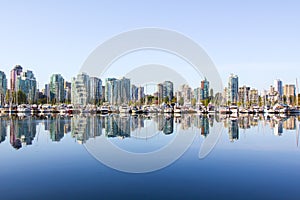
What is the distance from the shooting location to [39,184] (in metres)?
15.5

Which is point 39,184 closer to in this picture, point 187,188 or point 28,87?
point 187,188

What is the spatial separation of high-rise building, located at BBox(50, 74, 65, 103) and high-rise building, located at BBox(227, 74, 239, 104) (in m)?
91.1

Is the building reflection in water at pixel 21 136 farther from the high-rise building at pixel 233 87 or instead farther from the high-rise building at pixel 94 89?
the high-rise building at pixel 233 87

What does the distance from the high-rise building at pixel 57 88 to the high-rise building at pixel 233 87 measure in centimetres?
9111

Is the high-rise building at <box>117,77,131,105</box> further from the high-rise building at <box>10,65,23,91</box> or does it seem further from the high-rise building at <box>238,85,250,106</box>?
the high-rise building at <box>10,65,23,91</box>

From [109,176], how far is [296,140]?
77.7ft

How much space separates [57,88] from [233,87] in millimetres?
97834

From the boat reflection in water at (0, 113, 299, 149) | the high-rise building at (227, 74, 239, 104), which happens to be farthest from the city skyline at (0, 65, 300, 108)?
the boat reflection in water at (0, 113, 299, 149)

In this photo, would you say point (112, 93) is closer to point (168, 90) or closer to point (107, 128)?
point (168, 90)

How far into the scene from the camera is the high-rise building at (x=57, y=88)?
17221 centimetres

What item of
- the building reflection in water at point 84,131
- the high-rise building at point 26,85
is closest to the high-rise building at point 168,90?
the high-rise building at point 26,85

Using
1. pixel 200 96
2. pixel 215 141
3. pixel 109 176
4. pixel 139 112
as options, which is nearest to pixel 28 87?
Answer: pixel 139 112

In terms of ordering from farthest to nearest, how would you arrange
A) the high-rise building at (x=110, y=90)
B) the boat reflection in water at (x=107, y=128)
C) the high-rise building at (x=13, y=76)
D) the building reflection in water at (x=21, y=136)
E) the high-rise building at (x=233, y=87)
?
the high-rise building at (x=233, y=87) → the high-rise building at (x=13, y=76) → the high-rise building at (x=110, y=90) → the boat reflection in water at (x=107, y=128) → the building reflection in water at (x=21, y=136)

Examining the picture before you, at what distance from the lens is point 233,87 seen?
19038 cm
